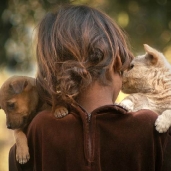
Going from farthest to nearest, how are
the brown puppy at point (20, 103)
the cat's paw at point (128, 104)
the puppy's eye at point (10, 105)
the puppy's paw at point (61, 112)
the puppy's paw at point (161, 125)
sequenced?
the puppy's eye at point (10, 105) → the brown puppy at point (20, 103) → the cat's paw at point (128, 104) → the puppy's paw at point (61, 112) → the puppy's paw at point (161, 125)

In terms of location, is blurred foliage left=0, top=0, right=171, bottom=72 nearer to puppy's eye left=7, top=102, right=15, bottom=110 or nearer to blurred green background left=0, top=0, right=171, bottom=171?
blurred green background left=0, top=0, right=171, bottom=171

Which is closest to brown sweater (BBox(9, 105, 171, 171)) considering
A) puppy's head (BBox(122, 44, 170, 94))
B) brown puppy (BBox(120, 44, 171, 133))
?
brown puppy (BBox(120, 44, 171, 133))

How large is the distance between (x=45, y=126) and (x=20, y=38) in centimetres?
208

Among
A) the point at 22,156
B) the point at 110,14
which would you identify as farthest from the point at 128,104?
the point at 110,14

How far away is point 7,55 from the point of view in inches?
135

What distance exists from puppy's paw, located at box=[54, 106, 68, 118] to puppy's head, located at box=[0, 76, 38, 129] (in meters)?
0.39

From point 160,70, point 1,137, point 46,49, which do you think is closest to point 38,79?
point 46,49

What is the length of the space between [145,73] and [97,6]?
1.73 meters

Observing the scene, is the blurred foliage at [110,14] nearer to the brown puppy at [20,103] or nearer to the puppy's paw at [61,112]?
the brown puppy at [20,103]

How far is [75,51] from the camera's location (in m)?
1.50

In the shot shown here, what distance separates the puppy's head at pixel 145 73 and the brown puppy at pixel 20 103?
360mm

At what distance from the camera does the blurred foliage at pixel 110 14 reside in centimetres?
346

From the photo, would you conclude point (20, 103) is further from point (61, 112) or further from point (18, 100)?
point (61, 112)

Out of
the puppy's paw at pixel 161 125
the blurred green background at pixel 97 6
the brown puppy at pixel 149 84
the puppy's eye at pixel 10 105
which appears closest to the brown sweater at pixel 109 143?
the puppy's paw at pixel 161 125
